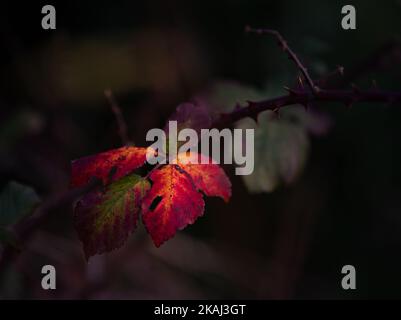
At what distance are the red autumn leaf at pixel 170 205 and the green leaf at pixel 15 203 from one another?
25 centimetres

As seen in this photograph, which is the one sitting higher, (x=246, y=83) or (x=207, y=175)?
(x=246, y=83)

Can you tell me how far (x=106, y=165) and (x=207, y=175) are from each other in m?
0.14

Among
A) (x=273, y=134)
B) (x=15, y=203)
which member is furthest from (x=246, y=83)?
(x=15, y=203)

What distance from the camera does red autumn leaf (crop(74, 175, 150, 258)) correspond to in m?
0.70

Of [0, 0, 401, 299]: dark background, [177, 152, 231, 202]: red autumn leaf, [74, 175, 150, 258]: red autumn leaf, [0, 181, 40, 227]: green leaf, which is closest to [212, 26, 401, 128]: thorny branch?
[177, 152, 231, 202]: red autumn leaf

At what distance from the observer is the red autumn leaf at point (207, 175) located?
760 millimetres

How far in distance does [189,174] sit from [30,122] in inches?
33.8

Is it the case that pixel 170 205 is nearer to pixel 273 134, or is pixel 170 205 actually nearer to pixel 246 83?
pixel 273 134

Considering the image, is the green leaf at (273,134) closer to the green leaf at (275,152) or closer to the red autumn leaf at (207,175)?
the green leaf at (275,152)

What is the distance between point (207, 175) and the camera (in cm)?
77

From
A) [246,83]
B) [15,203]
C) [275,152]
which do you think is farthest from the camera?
[246,83]

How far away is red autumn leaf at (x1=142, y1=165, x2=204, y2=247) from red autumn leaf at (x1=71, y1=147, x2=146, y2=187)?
33mm

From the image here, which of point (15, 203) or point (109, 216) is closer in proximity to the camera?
point (109, 216)

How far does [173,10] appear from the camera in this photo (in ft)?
6.18
